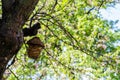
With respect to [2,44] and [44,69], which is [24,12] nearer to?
[2,44]

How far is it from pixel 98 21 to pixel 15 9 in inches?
330

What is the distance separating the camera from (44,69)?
24.5 ft

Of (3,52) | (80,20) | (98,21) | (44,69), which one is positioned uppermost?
(98,21)

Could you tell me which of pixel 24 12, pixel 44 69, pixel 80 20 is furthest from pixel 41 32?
pixel 24 12

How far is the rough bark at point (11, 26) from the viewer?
235cm

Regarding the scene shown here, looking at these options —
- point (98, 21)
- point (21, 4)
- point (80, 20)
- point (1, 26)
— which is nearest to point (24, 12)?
point (21, 4)

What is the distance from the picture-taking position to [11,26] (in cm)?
240

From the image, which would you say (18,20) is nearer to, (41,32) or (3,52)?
(3,52)

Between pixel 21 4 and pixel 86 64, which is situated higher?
pixel 86 64

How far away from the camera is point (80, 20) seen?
939 centimetres

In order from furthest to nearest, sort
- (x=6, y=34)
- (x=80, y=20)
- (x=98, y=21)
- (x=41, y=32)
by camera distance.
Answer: (x=98, y=21) → (x=80, y=20) → (x=41, y=32) → (x=6, y=34)

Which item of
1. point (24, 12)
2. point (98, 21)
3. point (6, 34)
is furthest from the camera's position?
point (98, 21)

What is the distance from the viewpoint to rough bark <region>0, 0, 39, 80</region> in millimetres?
2348

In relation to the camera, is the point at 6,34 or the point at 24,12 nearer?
the point at 6,34
